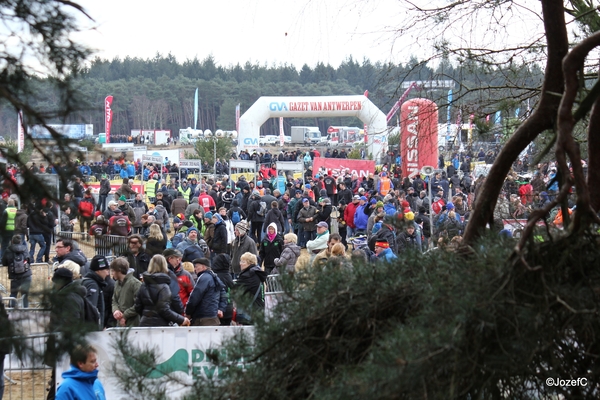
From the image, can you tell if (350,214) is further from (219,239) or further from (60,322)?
(60,322)

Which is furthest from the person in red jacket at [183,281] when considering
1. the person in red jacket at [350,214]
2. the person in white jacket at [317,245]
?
the person in red jacket at [350,214]

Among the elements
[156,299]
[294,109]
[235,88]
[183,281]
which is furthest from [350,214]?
[235,88]

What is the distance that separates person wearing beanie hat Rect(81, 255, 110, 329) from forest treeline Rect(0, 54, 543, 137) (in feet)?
11.9

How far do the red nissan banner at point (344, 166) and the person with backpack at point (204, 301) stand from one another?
1867cm

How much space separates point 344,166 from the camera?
92.7 feet

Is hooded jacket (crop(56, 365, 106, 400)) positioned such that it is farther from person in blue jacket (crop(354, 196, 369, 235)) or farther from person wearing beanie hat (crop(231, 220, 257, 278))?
person in blue jacket (crop(354, 196, 369, 235))

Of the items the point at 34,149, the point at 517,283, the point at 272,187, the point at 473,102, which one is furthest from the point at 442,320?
the point at 272,187

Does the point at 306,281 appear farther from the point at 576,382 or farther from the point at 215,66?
the point at 215,66

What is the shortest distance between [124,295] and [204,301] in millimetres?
919

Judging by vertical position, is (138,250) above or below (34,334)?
above

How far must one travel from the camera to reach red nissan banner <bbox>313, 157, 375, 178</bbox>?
90.0ft

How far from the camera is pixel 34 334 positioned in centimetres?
338

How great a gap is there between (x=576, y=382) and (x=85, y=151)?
8.46 ft

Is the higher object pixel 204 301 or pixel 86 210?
pixel 86 210
